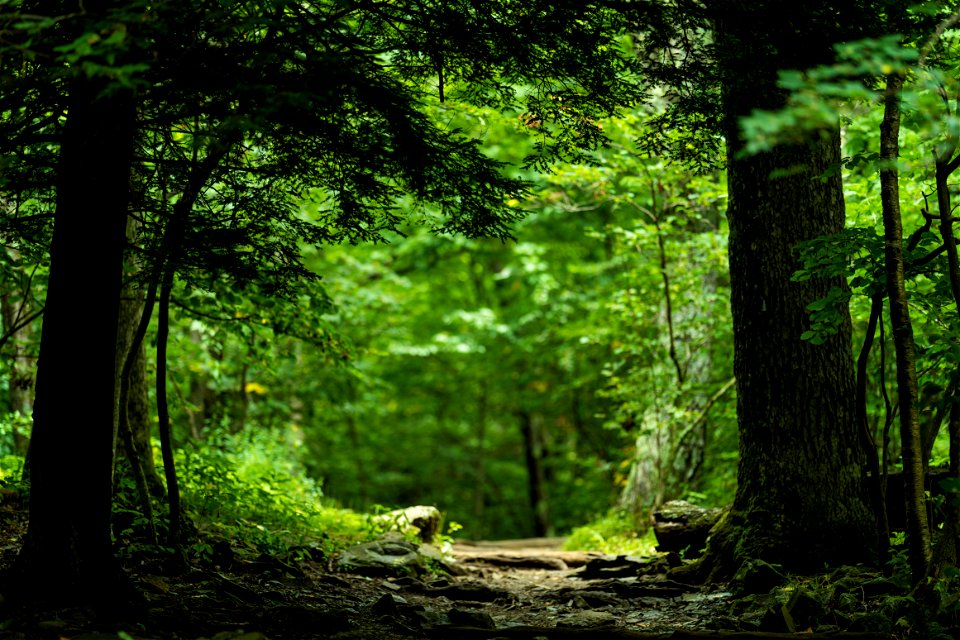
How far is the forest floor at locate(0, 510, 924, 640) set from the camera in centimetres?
420

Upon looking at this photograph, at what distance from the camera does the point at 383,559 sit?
7.75 m

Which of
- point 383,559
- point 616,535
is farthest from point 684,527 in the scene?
point 616,535

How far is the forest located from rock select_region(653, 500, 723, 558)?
0.04 meters

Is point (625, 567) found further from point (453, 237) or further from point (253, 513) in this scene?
point (253, 513)

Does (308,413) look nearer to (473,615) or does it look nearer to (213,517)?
(213,517)

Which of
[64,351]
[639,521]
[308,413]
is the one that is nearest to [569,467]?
[308,413]

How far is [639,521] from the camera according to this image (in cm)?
1138

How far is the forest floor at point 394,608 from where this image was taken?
4.20m

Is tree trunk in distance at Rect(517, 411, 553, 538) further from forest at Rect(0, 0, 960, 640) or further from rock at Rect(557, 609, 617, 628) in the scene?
rock at Rect(557, 609, 617, 628)

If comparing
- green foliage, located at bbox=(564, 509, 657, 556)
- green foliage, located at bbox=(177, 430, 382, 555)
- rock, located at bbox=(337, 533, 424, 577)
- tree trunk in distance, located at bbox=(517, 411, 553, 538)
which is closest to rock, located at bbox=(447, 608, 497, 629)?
green foliage, located at bbox=(177, 430, 382, 555)

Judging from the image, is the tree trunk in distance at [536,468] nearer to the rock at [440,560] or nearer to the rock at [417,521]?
the rock at [417,521]

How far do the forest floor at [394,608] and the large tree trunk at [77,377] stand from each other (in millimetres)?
298

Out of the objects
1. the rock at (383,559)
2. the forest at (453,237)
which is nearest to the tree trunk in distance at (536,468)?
the forest at (453,237)

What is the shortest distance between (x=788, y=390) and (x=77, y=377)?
5.07 metres
